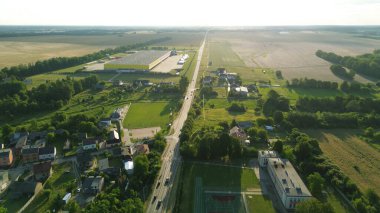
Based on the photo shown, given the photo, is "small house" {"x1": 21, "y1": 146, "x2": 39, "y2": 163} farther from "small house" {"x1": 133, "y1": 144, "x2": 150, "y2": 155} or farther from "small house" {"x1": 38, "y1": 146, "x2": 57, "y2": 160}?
"small house" {"x1": 133, "y1": 144, "x2": 150, "y2": 155}

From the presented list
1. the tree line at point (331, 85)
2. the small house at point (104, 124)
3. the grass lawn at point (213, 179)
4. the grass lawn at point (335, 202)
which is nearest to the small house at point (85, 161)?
the small house at point (104, 124)

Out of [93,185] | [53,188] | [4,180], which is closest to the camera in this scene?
[93,185]

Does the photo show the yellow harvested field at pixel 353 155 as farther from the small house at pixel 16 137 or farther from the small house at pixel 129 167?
the small house at pixel 16 137

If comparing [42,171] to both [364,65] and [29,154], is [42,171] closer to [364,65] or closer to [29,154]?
[29,154]

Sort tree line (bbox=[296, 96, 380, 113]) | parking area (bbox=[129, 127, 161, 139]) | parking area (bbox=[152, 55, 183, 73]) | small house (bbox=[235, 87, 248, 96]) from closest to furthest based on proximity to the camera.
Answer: parking area (bbox=[129, 127, 161, 139])
tree line (bbox=[296, 96, 380, 113])
small house (bbox=[235, 87, 248, 96])
parking area (bbox=[152, 55, 183, 73])

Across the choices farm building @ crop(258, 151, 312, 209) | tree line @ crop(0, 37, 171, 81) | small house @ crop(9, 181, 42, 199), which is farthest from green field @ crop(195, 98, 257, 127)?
tree line @ crop(0, 37, 171, 81)

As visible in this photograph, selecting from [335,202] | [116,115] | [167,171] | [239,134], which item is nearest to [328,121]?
[239,134]
